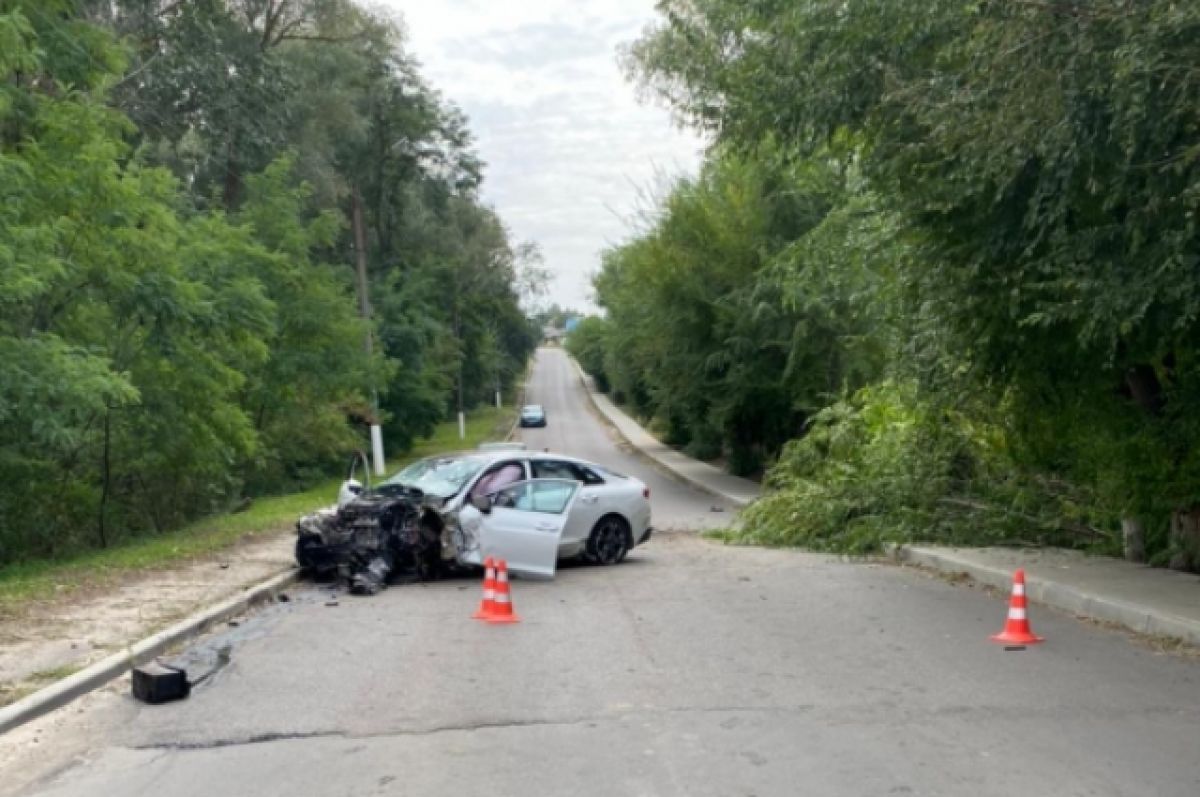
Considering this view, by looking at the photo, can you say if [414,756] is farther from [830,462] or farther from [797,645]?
[830,462]

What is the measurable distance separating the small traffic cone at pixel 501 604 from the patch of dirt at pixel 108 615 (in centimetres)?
276

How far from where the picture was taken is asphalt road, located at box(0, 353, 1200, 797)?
5.75m

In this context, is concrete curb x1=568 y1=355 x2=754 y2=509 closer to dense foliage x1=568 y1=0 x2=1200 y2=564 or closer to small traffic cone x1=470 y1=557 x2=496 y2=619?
dense foliage x1=568 y1=0 x2=1200 y2=564

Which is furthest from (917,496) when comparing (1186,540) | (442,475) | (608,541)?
(442,475)

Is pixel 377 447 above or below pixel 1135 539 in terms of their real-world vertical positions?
above

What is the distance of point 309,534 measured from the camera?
1355 cm

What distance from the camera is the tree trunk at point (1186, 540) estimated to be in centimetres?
1217

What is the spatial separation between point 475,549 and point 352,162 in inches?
1433

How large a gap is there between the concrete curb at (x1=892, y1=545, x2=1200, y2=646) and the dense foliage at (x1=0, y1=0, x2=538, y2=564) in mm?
10290

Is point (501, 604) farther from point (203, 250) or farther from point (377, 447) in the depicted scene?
point (377, 447)

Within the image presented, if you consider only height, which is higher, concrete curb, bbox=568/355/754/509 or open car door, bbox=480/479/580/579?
open car door, bbox=480/479/580/579

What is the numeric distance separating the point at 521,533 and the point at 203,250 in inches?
405

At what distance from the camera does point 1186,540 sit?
1225cm

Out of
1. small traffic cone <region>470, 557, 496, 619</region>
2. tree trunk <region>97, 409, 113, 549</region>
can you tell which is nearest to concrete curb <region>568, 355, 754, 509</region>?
tree trunk <region>97, 409, 113, 549</region>
